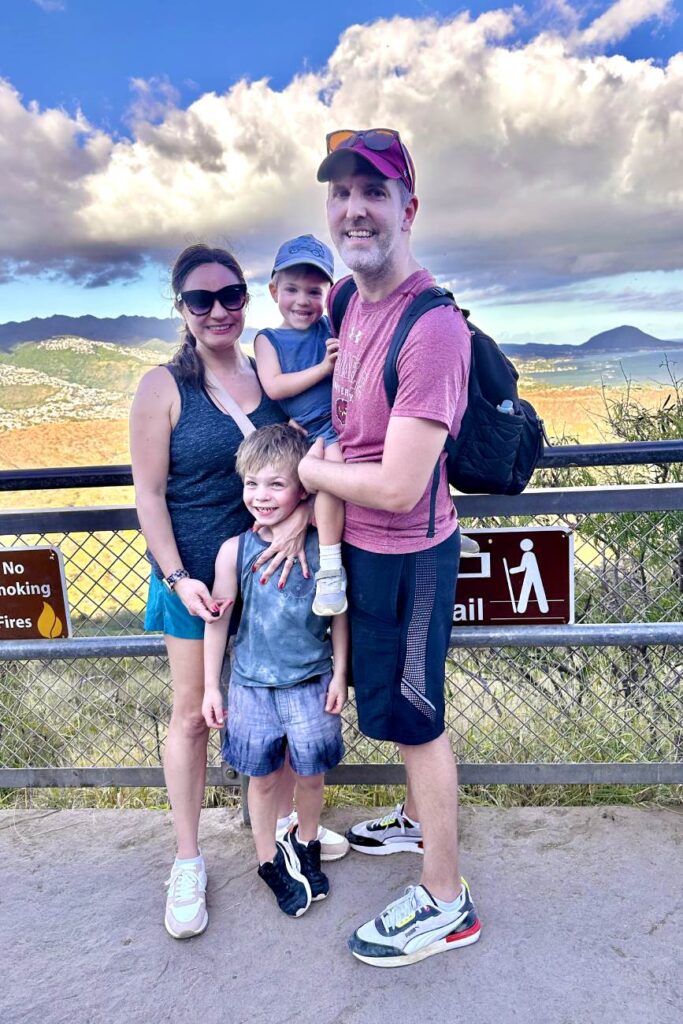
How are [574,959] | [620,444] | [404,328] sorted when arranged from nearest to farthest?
1. [404,328]
2. [574,959]
3. [620,444]

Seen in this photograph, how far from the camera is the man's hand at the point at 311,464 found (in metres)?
1.84

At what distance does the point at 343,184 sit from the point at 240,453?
2.34 ft

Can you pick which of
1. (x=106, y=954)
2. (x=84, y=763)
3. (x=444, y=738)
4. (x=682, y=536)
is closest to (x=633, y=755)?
(x=682, y=536)

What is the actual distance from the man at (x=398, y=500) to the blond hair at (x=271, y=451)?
60 mm

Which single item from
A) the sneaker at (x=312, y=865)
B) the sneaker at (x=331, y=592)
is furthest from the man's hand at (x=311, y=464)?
the sneaker at (x=312, y=865)

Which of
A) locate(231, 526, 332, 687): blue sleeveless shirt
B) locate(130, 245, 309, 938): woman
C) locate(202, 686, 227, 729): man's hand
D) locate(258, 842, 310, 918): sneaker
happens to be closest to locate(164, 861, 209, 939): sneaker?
locate(130, 245, 309, 938): woman

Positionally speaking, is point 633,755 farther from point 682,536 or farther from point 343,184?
point 343,184

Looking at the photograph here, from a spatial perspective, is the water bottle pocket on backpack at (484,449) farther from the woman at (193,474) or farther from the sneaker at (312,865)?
the sneaker at (312,865)

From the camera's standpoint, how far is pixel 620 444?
2.28 metres

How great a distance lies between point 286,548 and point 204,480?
0.31 meters

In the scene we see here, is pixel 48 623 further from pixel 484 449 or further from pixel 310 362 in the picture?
pixel 484 449

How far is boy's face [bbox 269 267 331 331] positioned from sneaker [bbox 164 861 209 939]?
1.65m

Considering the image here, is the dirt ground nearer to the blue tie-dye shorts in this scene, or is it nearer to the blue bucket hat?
the blue tie-dye shorts

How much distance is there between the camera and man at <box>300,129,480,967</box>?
165cm
